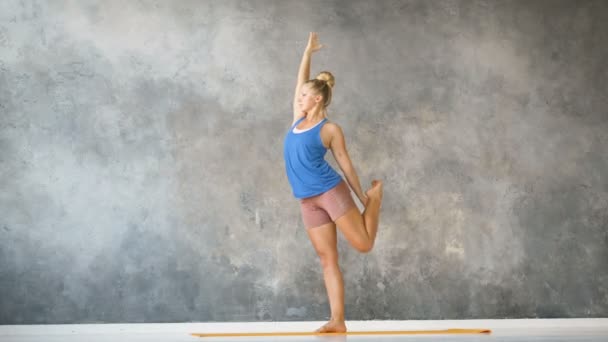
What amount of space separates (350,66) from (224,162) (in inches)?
49.3

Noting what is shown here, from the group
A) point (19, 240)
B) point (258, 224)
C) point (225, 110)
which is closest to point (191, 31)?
point (225, 110)

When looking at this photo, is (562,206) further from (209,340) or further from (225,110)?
(209,340)

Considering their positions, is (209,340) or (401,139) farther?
(401,139)

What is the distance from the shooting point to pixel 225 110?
545cm

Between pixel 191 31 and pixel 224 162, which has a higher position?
pixel 191 31

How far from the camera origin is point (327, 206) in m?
4.11

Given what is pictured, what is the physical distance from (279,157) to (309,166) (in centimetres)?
133

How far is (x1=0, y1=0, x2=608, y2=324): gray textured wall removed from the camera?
5.32m

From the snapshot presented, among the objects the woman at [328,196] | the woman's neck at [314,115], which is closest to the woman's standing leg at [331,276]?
the woman at [328,196]

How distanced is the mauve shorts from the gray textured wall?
1.21 m

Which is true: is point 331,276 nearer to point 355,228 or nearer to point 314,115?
point 355,228

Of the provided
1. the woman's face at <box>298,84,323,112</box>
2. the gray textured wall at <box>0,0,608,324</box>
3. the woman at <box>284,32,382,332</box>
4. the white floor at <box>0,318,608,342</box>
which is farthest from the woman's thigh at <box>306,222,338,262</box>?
the gray textured wall at <box>0,0,608,324</box>

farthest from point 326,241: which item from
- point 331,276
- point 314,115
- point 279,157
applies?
point 279,157

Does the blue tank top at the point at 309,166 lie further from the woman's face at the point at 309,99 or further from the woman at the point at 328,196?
the woman's face at the point at 309,99
